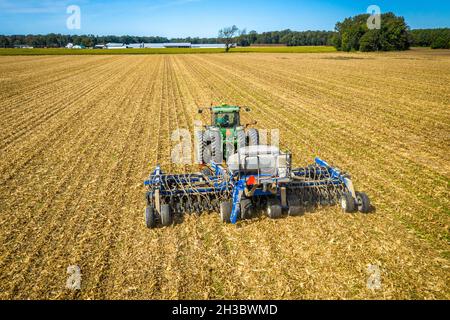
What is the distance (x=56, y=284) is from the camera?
19.2 ft

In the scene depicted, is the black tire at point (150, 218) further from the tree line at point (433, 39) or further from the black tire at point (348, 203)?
the tree line at point (433, 39)

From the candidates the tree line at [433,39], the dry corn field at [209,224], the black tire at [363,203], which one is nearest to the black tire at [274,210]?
the dry corn field at [209,224]

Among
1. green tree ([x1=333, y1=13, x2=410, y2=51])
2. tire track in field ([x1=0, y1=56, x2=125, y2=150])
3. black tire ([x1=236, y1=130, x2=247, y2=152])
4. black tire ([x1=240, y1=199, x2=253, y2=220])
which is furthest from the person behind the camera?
green tree ([x1=333, y1=13, x2=410, y2=51])

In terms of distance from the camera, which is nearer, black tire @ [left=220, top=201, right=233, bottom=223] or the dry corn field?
the dry corn field

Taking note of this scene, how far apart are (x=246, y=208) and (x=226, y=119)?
3.61 m

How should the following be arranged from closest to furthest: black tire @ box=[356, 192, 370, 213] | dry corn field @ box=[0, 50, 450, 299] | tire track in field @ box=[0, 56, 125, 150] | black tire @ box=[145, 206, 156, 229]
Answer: dry corn field @ box=[0, 50, 450, 299] → black tire @ box=[145, 206, 156, 229] → black tire @ box=[356, 192, 370, 213] → tire track in field @ box=[0, 56, 125, 150]

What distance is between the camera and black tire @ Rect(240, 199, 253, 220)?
767 cm

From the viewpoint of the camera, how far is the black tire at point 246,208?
7.67 metres

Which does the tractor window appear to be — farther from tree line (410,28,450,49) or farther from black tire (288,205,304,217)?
tree line (410,28,450,49)

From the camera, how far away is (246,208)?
773 centimetres
